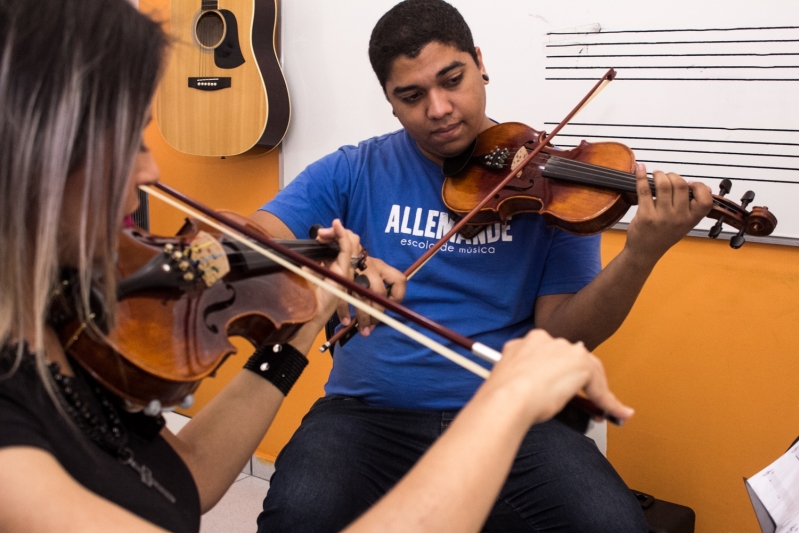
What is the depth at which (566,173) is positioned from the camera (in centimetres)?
135

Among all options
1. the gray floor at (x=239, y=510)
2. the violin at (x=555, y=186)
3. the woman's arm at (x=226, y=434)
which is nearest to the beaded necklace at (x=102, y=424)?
the woman's arm at (x=226, y=434)

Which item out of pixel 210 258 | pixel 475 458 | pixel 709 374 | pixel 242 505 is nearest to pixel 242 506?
pixel 242 505

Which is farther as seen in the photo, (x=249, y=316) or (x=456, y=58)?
(x=456, y=58)

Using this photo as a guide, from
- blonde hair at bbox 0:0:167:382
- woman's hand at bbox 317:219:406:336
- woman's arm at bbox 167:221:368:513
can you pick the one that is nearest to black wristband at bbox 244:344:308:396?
woman's arm at bbox 167:221:368:513

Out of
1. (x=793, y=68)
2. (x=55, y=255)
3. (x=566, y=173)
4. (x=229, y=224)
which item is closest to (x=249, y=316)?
(x=229, y=224)

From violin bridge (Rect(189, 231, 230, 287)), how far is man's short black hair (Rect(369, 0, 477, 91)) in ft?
2.15

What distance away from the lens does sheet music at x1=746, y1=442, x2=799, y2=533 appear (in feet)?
3.66

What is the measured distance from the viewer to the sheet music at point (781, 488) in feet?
3.66

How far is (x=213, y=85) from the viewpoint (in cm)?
219

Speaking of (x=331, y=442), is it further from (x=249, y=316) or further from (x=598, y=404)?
(x=598, y=404)

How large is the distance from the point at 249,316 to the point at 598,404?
49cm

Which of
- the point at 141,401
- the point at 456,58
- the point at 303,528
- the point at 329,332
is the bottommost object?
the point at 303,528

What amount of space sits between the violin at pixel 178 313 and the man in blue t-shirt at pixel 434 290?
10.6 inches

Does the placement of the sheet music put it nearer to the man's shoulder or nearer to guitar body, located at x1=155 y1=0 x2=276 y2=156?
the man's shoulder
